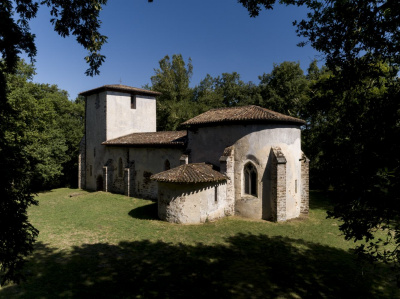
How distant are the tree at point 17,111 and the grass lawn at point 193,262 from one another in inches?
127

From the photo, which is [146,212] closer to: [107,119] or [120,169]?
[120,169]

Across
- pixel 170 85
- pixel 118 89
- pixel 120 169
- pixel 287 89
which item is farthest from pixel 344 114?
pixel 170 85

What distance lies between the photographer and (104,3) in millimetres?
7762

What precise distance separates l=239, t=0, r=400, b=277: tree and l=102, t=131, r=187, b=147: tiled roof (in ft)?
43.3

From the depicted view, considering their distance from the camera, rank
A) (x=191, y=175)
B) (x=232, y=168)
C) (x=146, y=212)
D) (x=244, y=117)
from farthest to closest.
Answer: (x=146, y=212) → (x=232, y=168) → (x=244, y=117) → (x=191, y=175)

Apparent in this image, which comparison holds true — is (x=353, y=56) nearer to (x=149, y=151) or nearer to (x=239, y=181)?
(x=239, y=181)

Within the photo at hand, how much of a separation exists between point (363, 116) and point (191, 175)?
33.2 feet

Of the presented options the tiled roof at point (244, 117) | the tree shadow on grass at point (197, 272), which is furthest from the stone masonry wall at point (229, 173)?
the tree shadow on grass at point (197, 272)

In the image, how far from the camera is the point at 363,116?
5.39 metres

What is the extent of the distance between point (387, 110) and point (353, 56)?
2028 mm

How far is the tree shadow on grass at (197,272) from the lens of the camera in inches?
298

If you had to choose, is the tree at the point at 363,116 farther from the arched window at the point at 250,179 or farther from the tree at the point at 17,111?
the arched window at the point at 250,179

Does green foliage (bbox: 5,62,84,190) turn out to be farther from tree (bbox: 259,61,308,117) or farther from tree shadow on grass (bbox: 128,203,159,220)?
tree (bbox: 259,61,308,117)

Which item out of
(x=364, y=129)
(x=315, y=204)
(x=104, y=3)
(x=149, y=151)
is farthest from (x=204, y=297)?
(x=315, y=204)
